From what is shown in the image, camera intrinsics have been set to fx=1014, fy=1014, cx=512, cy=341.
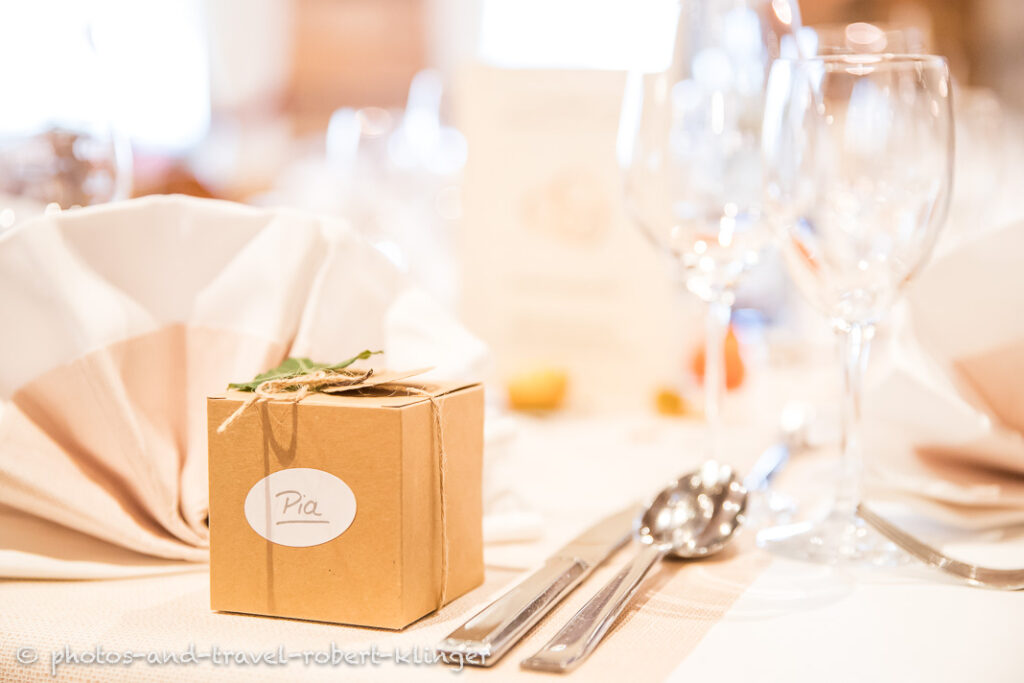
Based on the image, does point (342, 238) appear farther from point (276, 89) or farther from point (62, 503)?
point (276, 89)

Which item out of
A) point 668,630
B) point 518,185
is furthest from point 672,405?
point 668,630

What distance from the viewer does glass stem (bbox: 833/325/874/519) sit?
0.66m

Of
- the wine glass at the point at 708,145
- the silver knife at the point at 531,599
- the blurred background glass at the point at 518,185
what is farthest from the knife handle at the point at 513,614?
the blurred background glass at the point at 518,185

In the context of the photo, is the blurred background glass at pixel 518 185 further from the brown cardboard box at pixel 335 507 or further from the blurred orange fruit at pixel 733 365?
the brown cardboard box at pixel 335 507

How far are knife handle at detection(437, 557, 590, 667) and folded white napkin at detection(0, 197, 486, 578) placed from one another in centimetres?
17

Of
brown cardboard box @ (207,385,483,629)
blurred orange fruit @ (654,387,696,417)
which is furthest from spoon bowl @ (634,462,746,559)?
blurred orange fruit @ (654,387,696,417)

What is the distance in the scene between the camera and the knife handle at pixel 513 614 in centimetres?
47

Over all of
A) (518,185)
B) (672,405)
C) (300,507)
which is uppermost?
(518,185)

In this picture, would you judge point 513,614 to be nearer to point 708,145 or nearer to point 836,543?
point 836,543

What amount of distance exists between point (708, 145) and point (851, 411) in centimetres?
26

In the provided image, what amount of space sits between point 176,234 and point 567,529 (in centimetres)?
34

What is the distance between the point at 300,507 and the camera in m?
0.55

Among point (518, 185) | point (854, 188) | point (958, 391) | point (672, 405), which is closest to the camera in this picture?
point (854, 188)

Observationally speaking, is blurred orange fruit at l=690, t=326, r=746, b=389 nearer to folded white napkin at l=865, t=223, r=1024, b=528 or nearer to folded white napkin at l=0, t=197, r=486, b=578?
folded white napkin at l=865, t=223, r=1024, b=528
